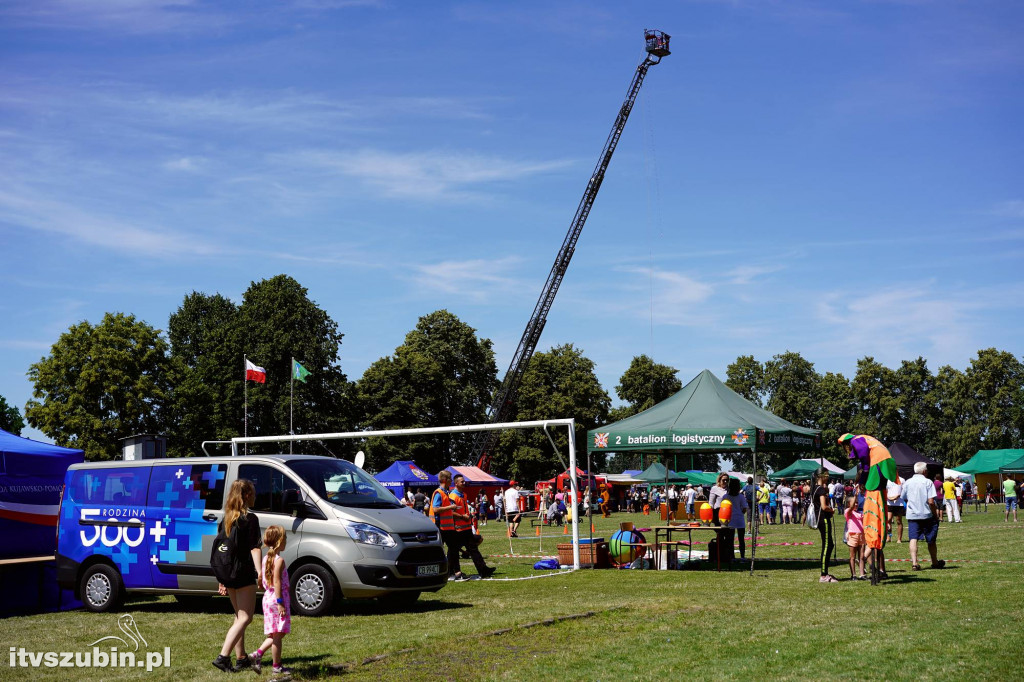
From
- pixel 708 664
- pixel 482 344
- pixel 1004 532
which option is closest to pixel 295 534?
pixel 708 664

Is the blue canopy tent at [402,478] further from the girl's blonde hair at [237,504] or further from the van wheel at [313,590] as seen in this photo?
the girl's blonde hair at [237,504]

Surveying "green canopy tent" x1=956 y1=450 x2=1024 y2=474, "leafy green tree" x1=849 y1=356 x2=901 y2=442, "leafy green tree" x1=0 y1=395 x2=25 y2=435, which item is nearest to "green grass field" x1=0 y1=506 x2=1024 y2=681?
"green canopy tent" x1=956 y1=450 x2=1024 y2=474

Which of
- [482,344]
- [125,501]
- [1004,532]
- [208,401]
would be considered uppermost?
[482,344]

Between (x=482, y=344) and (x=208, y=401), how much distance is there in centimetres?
2208

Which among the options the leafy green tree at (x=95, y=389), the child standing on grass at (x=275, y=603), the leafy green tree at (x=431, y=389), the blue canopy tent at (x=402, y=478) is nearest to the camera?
the child standing on grass at (x=275, y=603)

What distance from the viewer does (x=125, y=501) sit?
1390 cm

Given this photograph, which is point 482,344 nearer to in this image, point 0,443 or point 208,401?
point 208,401

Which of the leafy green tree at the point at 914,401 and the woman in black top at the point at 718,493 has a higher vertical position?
the leafy green tree at the point at 914,401

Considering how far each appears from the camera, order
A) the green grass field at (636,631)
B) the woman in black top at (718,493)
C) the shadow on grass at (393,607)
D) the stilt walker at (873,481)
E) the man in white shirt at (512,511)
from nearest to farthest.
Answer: the green grass field at (636,631) → the shadow on grass at (393,607) → the stilt walker at (873,481) → the woman in black top at (718,493) → the man in white shirt at (512,511)

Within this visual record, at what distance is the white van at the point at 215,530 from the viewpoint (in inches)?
498

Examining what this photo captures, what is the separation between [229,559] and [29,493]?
7.64m

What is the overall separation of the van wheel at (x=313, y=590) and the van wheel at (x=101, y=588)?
267 cm

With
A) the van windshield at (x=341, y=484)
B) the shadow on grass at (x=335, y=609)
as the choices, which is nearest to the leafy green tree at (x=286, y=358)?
the shadow on grass at (x=335, y=609)

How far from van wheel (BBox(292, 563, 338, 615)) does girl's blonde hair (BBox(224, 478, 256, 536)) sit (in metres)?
3.60
